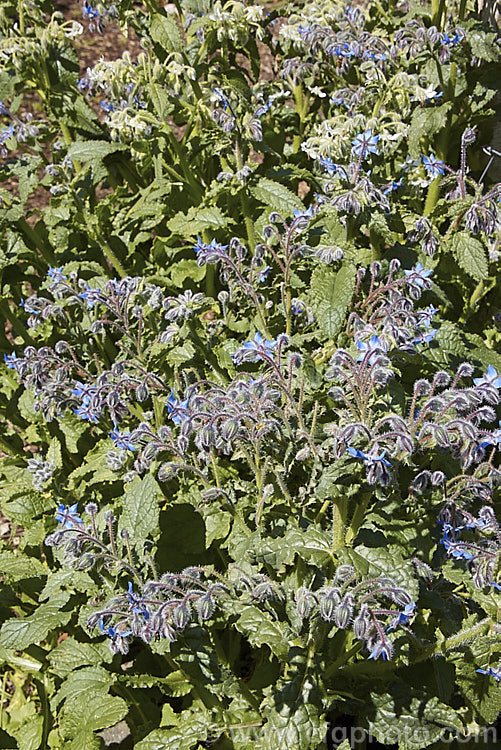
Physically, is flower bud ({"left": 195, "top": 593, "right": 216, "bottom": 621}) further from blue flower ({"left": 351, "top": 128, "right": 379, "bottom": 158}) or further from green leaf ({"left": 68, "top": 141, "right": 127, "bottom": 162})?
green leaf ({"left": 68, "top": 141, "right": 127, "bottom": 162})

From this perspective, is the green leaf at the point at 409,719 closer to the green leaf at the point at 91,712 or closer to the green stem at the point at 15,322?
the green leaf at the point at 91,712

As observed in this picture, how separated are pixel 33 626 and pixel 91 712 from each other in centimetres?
34

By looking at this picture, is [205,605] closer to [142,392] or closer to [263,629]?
[263,629]

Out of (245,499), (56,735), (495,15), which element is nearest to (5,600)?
(56,735)

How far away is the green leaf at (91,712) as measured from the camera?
6.99 feet

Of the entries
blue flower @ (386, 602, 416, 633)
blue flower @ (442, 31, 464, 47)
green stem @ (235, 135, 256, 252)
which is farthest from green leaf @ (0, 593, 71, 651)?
blue flower @ (442, 31, 464, 47)

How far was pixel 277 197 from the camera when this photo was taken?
2863 mm

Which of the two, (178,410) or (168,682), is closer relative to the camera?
(178,410)

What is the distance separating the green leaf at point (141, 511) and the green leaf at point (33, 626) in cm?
43

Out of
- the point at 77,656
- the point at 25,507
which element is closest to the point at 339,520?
the point at 77,656

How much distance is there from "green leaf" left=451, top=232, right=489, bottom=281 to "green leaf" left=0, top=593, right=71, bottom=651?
1965 mm

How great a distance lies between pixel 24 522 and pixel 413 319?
5.90 ft

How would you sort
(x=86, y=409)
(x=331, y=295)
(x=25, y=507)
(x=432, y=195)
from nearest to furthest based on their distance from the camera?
(x=331, y=295) → (x=86, y=409) → (x=25, y=507) → (x=432, y=195)

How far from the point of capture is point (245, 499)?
2309mm
